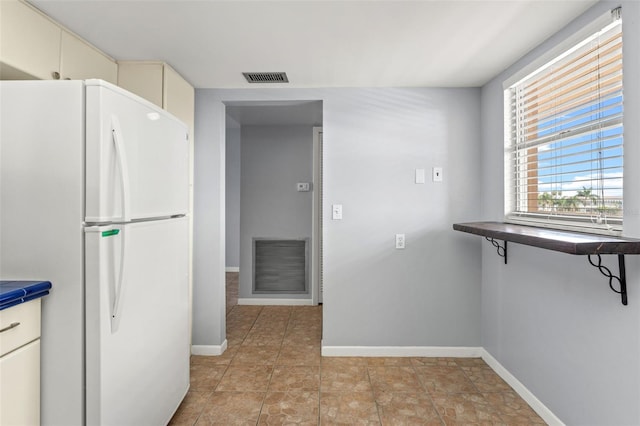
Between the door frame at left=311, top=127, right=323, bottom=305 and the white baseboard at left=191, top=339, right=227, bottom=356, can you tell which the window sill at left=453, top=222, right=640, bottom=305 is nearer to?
the white baseboard at left=191, top=339, right=227, bottom=356

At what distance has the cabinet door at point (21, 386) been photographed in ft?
4.31

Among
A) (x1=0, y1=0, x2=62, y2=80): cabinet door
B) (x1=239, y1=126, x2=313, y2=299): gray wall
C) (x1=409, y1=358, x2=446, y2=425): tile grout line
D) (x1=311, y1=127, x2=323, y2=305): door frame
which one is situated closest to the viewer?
(x1=0, y1=0, x2=62, y2=80): cabinet door

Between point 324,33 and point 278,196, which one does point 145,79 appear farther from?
point 278,196

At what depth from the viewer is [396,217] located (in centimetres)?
305

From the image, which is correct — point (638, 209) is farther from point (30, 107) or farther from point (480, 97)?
point (30, 107)

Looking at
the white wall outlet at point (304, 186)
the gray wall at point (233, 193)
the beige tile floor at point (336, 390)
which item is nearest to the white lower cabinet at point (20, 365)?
the beige tile floor at point (336, 390)

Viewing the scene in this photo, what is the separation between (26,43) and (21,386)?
1.58m

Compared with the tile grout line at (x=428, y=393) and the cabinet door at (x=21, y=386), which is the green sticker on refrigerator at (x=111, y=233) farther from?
the tile grout line at (x=428, y=393)

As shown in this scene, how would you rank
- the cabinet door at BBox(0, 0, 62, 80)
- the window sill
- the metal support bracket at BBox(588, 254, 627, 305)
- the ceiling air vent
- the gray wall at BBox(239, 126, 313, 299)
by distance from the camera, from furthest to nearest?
the gray wall at BBox(239, 126, 313, 299) → the ceiling air vent → the cabinet door at BBox(0, 0, 62, 80) → the metal support bracket at BBox(588, 254, 627, 305) → the window sill

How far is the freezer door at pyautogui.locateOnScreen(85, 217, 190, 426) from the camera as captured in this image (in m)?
1.46

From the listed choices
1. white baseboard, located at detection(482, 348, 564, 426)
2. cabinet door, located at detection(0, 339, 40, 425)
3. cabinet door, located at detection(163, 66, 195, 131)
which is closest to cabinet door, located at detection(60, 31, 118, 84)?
cabinet door, located at detection(163, 66, 195, 131)

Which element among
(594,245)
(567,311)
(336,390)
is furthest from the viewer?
(336,390)

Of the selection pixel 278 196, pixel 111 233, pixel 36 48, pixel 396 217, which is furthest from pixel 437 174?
pixel 36 48

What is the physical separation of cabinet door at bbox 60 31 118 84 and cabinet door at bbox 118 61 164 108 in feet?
0.33
